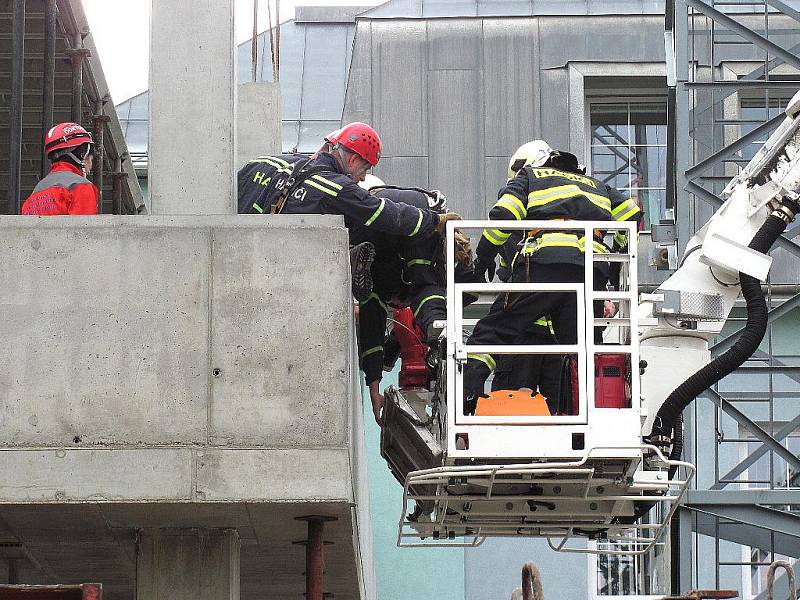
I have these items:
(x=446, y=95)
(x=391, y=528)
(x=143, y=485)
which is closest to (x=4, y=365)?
(x=143, y=485)

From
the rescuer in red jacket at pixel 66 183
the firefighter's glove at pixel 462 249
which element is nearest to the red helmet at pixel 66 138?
the rescuer in red jacket at pixel 66 183

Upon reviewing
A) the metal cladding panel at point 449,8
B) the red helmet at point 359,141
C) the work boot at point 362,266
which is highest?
the metal cladding panel at point 449,8

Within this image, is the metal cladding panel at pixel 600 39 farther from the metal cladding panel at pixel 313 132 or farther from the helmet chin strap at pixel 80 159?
the helmet chin strap at pixel 80 159

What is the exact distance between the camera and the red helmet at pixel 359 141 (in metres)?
11.2

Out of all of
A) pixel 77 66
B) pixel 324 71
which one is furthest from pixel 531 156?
pixel 324 71

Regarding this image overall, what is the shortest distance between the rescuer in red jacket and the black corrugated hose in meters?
4.09

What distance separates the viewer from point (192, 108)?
10.3 meters

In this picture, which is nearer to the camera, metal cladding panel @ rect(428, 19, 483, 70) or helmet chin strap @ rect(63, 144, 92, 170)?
helmet chin strap @ rect(63, 144, 92, 170)

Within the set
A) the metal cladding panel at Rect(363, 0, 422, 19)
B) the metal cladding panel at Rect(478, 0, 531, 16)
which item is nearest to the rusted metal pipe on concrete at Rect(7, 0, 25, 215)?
the metal cladding panel at Rect(363, 0, 422, 19)

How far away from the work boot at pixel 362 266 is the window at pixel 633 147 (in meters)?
14.7

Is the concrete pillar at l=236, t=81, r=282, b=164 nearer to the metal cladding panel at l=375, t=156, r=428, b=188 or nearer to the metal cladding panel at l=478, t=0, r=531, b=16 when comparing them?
the metal cladding panel at l=375, t=156, r=428, b=188

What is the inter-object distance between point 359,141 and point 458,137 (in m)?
14.3

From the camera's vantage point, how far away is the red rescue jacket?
10680 mm

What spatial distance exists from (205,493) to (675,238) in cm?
806
